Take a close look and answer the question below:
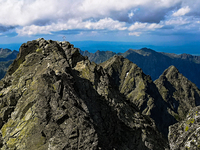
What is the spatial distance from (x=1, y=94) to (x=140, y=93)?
134m

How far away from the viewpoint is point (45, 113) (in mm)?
16625

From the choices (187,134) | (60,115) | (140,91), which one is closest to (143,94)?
(140,91)

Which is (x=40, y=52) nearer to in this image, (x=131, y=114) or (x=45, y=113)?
(x=45, y=113)

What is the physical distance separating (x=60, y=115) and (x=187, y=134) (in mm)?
12827

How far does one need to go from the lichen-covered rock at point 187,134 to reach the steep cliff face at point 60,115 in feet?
24.7

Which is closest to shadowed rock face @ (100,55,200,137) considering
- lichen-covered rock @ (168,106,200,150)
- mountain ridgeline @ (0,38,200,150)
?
mountain ridgeline @ (0,38,200,150)

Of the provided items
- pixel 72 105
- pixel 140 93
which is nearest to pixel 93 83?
pixel 72 105

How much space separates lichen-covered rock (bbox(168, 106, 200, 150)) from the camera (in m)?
13.9

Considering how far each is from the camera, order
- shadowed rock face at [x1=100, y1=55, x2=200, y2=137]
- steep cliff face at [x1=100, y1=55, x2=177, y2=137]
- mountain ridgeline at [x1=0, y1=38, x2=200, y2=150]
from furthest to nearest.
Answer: shadowed rock face at [x1=100, y1=55, x2=200, y2=137], steep cliff face at [x1=100, y1=55, x2=177, y2=137], mountain ridgeline at [x1=0, y1=38, x2=200, y2=150]

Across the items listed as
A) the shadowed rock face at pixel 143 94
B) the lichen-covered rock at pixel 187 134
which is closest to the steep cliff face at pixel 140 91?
the shadowed rock face at pixel 143 94

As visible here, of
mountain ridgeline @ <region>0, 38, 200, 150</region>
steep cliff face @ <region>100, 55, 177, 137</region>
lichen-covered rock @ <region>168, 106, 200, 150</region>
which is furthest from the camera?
steep cliff face @ <region>100, 55, 177, 137</region>

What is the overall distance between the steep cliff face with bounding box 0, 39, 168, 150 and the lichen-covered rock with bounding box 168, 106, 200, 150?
24.7 feet

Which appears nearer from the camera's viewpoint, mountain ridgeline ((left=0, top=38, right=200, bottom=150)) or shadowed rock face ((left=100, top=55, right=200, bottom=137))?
mountain ridgeline ((left=0, top=38, right=200, bottom=150))

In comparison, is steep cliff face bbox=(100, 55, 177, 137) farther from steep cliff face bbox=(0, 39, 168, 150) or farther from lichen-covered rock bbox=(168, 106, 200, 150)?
lichen-covered rock bbox=(168, 106, 200, 150)
